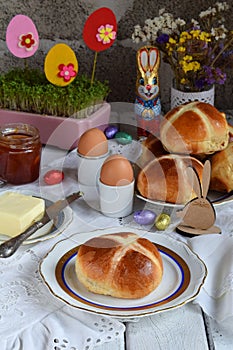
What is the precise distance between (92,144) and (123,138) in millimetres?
252

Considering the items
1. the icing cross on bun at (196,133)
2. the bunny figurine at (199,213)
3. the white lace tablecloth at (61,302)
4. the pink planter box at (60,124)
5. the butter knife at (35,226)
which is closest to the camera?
the white lace tablecloth at (61,302)

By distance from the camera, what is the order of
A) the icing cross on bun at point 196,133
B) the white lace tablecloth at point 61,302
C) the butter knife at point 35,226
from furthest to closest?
1. the icing cross on bun at point 196,133
2. the butter knife at point 35,226
3. the white lace tablecloth at point 61,302

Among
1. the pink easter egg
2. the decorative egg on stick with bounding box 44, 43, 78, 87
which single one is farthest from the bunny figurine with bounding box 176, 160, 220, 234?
the pink easter egg

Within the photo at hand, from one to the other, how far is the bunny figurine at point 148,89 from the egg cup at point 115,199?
0.37 meters

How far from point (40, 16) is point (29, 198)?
0.84 m

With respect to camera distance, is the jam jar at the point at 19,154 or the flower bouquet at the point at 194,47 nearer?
the jam jar at the point at 19,154

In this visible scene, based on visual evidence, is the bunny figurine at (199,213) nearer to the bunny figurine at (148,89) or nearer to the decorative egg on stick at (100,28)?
the bunny figurine at (148,89)

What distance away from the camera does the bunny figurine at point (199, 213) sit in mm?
1211

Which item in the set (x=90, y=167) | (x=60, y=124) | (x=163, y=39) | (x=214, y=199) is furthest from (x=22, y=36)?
(x=214, y=199)

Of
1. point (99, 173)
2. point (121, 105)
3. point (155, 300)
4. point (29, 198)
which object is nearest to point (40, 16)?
point (121, 105)

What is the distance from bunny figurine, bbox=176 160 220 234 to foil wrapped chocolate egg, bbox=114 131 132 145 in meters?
0.39

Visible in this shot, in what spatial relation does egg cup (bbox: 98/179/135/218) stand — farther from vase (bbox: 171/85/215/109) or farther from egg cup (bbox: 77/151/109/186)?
vase (bbox: 171/85/215/109)

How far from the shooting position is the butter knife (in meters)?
1.10

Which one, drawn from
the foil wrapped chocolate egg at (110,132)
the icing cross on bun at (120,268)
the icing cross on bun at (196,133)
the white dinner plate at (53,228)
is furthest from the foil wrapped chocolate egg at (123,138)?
the icing cross on bun at (120,268)
